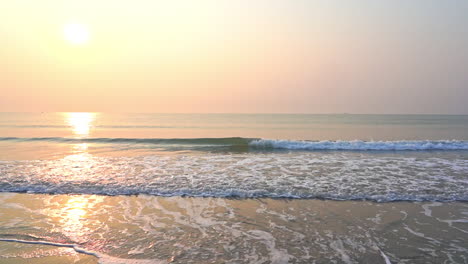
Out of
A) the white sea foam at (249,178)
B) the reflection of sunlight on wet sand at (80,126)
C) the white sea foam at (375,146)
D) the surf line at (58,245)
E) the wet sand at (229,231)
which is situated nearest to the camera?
the wet sand at (229,231)

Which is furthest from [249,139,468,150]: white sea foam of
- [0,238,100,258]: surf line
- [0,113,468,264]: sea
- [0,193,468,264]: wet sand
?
[0,238,100,258]: surf line

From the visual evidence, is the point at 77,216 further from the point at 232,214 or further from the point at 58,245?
the point at 232,214

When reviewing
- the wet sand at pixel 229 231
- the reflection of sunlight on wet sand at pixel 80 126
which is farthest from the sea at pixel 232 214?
the reflection of sunlight on wet sand at pixel 80 126

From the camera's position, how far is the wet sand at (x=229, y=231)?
185 inches

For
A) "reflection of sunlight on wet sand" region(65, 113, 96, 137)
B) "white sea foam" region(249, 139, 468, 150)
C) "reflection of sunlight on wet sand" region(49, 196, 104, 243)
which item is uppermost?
"reflection of sunlight on wet sand" region(65, 113, 96, 137)

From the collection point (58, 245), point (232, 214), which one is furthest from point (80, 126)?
point (232, 214)

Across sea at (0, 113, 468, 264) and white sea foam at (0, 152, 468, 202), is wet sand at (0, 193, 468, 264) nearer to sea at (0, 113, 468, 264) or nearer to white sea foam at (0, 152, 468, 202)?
sea at (0, 113, 468, 264)

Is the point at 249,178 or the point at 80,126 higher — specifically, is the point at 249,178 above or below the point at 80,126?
below

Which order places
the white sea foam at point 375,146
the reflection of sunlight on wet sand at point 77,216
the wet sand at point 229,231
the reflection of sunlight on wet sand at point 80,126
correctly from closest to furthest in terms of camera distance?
the wet sand at point 229,231 < the reflection of sunlight on wet sand at point 77,216 < the white sea foam at point 375,146 < the reflection of sunlight on wet sand at point 80,126

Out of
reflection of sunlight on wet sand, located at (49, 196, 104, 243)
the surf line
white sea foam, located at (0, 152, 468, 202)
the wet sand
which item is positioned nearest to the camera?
the wet sand

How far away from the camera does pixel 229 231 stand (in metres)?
5.73

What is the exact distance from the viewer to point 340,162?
1445 cm

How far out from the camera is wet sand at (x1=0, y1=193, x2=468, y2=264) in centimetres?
470

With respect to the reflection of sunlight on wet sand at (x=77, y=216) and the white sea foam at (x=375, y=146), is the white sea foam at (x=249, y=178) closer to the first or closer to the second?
the reflection of sunlight on wet sand at (x=77, y=216)
